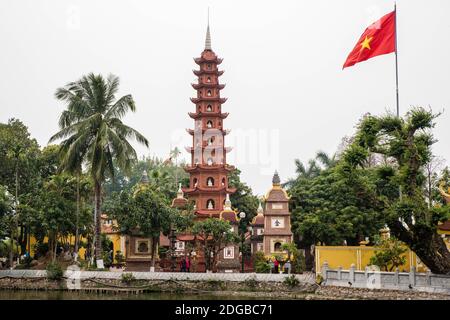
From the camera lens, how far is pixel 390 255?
30.2 metres

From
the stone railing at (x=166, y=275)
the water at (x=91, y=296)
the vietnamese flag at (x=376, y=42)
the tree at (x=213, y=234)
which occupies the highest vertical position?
the vietnamese flag at (x=376, y=42)

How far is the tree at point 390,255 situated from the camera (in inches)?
1187

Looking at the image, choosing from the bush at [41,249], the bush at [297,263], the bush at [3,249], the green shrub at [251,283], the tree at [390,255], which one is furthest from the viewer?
the bush at [41,249]

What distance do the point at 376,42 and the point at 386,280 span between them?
998cm

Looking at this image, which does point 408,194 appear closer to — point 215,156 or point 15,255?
point 215,156

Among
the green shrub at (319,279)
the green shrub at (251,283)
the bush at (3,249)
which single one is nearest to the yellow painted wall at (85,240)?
the bush at (3,249)

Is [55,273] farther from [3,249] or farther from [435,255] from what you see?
[435,255]

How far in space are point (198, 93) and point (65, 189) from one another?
481 inches

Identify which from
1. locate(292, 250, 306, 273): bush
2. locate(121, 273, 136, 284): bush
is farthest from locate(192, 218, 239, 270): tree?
locate(121, 273, 136, 284): bush

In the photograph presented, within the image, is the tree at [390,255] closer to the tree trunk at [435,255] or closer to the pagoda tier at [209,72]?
the tree trunk at [435,255]

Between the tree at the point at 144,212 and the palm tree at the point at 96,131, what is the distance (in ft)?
8.07

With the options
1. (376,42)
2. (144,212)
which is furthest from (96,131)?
(376,42)

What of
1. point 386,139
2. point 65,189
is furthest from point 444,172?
point 65,189

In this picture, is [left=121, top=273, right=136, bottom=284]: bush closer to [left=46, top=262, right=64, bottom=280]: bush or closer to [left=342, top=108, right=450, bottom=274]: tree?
[left=46, top=262, right=64, bottom=280]: bush
